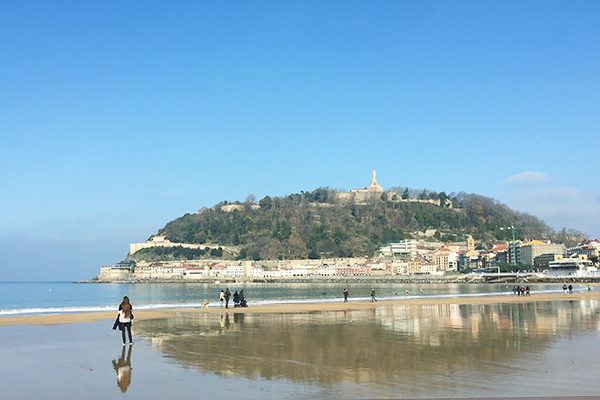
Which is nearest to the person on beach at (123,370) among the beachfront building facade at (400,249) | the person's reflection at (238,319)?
the person's reflection at (238,319)

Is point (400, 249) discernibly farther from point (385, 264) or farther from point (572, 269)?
point (572, 269)

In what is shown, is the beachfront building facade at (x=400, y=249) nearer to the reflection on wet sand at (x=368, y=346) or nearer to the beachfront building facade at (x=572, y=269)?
the beachfront building facade at (x=572, y=269)

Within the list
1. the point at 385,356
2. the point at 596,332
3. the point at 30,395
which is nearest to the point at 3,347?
the point at 30,395

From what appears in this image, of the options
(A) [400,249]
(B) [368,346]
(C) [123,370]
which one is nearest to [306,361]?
(B) [368,346]

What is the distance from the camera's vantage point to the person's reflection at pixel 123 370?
28.9 feet

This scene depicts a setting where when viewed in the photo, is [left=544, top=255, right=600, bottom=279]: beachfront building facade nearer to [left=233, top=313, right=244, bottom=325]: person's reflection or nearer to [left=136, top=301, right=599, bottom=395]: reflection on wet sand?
[left=233, top=313, right=244, bottom=325]: person's reflection

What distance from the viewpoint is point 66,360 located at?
11.3 m

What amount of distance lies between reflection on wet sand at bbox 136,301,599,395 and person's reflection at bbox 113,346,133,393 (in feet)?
3.24

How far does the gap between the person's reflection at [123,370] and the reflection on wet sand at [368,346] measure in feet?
3.24

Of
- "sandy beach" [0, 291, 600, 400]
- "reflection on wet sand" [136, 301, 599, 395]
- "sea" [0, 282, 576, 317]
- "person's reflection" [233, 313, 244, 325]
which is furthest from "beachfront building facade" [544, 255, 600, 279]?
"sandy beach" [0, 291, 600, 400]

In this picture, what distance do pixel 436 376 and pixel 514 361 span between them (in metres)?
2.38

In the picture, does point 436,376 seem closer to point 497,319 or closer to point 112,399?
point 112,399

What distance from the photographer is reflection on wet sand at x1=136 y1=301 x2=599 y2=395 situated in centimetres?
934

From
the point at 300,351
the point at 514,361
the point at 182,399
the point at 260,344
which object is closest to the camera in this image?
the point at 182,399
